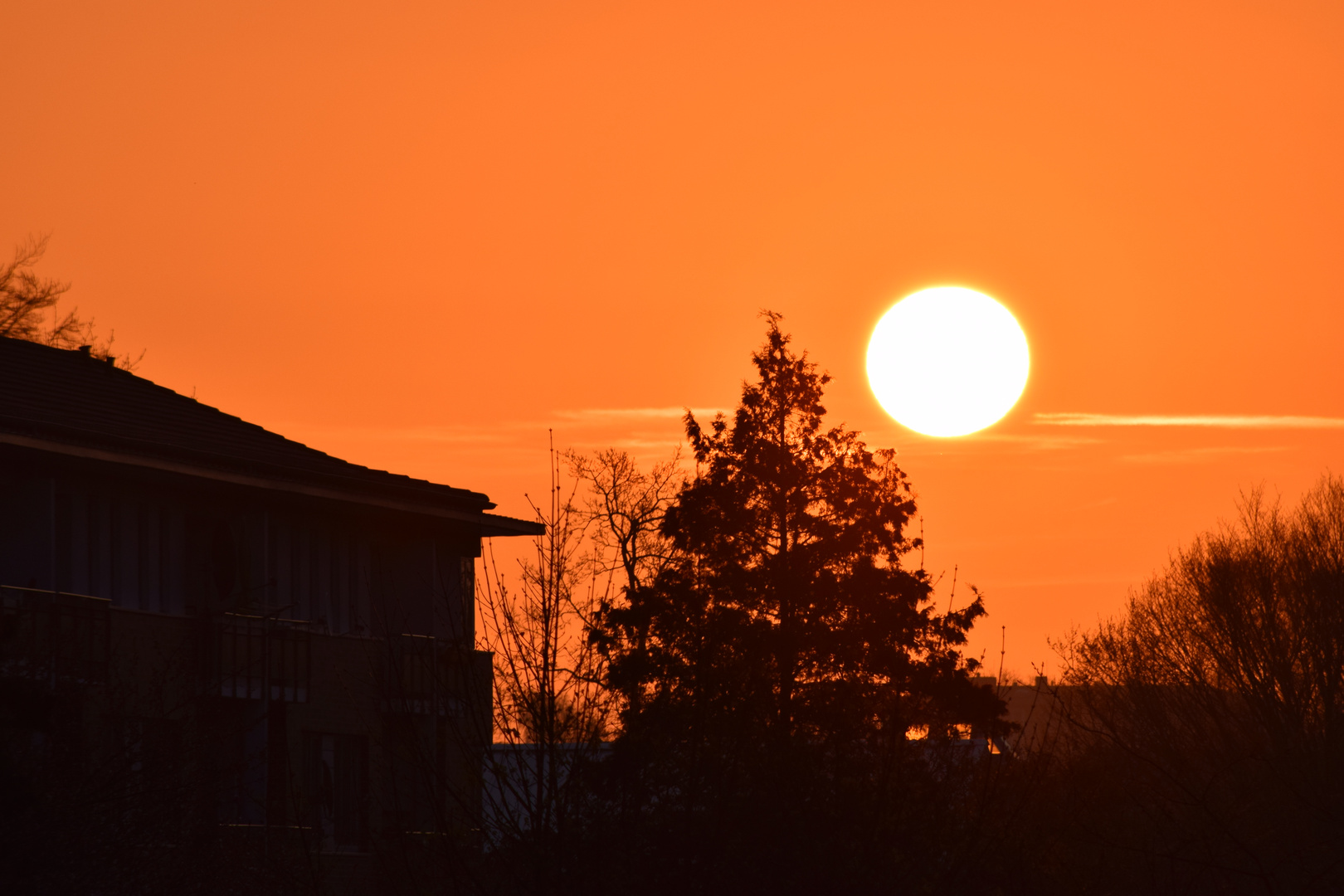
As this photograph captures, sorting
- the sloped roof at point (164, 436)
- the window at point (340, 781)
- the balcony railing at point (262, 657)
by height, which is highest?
the sloped roof at point (164, 436)

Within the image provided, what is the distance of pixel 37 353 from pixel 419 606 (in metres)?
8.15

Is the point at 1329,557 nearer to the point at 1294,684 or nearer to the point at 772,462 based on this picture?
the point at 1294,684

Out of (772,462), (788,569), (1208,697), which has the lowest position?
(1208,697)

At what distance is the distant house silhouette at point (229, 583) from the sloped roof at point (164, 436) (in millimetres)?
46

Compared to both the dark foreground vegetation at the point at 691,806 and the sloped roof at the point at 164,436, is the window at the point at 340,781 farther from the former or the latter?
the sloped roof at the point at 164,436

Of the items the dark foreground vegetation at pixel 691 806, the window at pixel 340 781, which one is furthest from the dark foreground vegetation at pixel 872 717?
the window at pixel 340 781

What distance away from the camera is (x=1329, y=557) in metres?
43.0

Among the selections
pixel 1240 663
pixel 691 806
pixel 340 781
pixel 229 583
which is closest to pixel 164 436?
pixel 229 583

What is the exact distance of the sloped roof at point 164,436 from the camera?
77.9 ft

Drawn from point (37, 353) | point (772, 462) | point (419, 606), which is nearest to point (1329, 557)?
point (772, 462)

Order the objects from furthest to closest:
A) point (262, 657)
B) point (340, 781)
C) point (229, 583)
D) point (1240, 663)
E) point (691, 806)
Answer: point (1240, 663), point (340, 781), point (229, 583), point (262, 657), point (691, 806)

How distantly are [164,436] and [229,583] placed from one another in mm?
2608

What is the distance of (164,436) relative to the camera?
85.9ft

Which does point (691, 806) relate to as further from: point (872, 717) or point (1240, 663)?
point (1240, 663)
